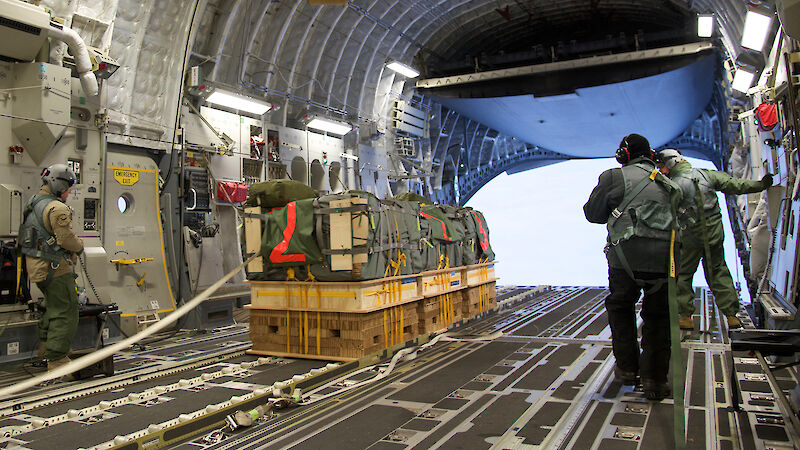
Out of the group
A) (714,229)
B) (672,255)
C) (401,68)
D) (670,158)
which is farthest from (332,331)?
(401,68)

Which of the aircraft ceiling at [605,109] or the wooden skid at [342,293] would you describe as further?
the aircraft ceiling at [605,109]

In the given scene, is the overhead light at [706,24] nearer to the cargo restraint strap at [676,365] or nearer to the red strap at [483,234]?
the red strap at [483,234]

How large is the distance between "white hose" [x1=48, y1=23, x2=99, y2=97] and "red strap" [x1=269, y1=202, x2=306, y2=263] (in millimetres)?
4160

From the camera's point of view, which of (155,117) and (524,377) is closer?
(524,377)

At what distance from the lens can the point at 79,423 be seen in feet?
13.9

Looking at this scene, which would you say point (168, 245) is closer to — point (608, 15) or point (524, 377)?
point (524, 377)

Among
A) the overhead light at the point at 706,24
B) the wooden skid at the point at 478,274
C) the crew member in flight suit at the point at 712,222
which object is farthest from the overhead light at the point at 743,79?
the wooden skid at the point at 478,274

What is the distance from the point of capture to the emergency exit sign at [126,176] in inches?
354

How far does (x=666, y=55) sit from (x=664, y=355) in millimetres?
13758

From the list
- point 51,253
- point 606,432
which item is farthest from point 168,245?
point 606,432

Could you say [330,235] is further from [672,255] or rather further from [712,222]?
[712,222]

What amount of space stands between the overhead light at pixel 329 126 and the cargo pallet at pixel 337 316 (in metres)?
6.99

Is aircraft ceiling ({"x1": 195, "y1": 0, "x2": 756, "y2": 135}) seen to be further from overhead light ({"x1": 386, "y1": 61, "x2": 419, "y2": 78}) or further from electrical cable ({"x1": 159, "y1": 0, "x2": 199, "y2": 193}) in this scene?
electrical cable ({"x1": 159, "y1": 0, "x2": 199, "y2": 193})

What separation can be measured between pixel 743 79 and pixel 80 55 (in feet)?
35.8
